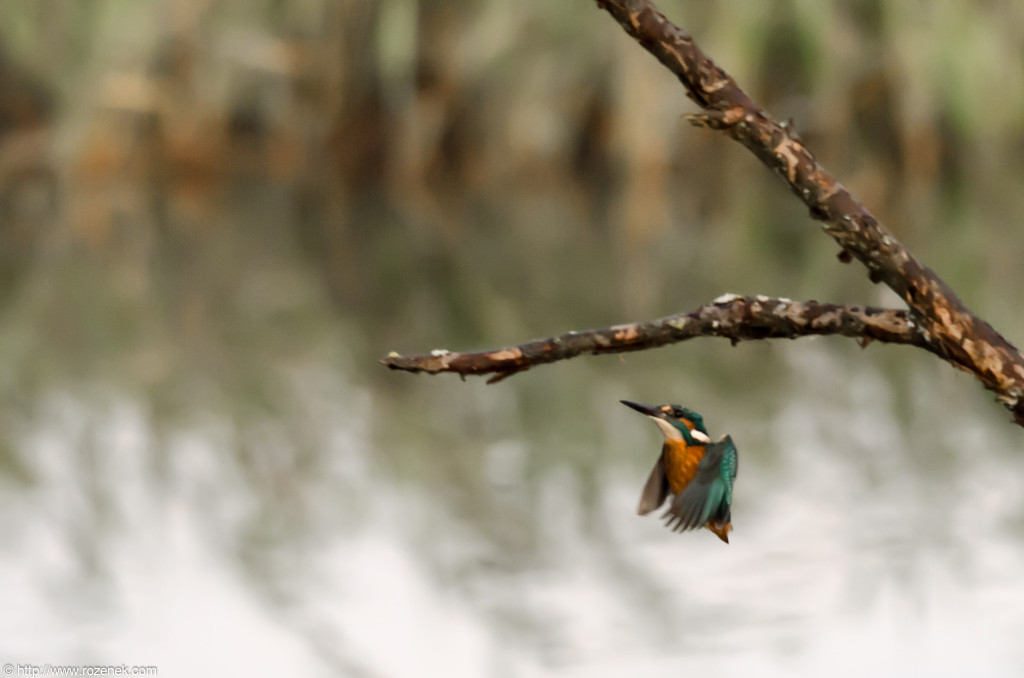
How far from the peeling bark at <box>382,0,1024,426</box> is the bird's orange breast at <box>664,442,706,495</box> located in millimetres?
109

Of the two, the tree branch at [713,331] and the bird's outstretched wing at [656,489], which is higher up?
the tree branch at [713,331]

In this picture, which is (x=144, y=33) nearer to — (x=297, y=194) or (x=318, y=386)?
(x=297, y=194)

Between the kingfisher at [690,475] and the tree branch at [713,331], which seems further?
the tree branch at [713,331]

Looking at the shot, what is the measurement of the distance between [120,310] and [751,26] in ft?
13.4

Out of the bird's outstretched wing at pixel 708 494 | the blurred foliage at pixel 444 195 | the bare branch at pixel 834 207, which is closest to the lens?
the bird's outstretched wing at pixel 708 494

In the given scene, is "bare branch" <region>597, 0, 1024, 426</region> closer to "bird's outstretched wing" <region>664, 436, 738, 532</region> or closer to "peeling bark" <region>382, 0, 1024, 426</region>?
"peeling bark" <region>382, 0, 1024, 426</region>

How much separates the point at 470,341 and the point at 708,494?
15.9 feet

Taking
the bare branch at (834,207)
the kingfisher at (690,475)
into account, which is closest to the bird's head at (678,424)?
the kingfisher at (690,475)

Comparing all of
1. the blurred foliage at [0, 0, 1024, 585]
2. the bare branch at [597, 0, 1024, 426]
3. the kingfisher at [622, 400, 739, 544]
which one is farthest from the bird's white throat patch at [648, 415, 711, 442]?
the blurred foliage at [0, 0, 1024, 585]

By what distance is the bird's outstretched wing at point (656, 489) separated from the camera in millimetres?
937

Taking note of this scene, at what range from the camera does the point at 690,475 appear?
0.93 metres

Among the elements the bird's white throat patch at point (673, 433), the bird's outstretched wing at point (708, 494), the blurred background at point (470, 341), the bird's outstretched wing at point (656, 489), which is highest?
the blurred background at point (470, 341)

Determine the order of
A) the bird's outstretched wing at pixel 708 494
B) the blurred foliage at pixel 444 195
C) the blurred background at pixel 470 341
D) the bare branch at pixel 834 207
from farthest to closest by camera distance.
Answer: the blurred foliage at pixel 444 195 → the blurred background at pixel 470 341 → the bare branch at pixel 834 207 → the bird's outstretched wing at pixel 708 494

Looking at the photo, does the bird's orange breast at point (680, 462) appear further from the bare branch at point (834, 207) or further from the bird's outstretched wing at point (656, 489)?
the bare branch at point (834, 207)
